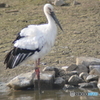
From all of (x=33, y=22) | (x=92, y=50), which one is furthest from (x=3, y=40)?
(x=92, y=50)

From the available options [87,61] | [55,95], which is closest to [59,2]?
[87,61]

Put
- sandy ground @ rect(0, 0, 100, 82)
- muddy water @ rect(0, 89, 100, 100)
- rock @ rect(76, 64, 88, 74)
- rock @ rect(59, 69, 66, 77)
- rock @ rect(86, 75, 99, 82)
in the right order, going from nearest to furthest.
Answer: muddy water @ rect(0, 89, 100, 100)
rock @ rect(86, 75, 99, 82)
rock @ rect(59, 69, 66, 77)
rock @ rect(76, 64, 88, 74)
sandy ground @ rect(0, 0, 100, 82)

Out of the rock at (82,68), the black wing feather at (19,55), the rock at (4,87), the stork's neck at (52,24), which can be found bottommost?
the rock at (4,87)

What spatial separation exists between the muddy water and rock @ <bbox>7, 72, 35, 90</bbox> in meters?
0.13

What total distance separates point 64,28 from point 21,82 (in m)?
4.15

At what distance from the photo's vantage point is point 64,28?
41.1 feet

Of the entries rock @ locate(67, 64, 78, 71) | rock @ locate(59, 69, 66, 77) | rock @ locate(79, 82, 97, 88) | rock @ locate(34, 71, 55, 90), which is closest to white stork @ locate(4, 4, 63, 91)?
rock @ locate(34, 71, 55, 90)

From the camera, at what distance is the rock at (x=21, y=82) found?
8727 mm

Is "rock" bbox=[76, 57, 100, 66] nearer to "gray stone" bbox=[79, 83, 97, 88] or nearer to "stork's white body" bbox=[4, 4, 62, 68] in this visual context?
"gray stone" bbox=[79, 83, 97, 88]

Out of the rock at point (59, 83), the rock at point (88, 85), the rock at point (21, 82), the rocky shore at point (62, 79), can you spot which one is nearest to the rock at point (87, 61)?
the rocky shore at point (62, 79)

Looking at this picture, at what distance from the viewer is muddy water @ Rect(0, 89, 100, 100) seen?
8.32 meters

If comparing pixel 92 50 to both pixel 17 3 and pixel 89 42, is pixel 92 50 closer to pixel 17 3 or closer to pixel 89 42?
pixel 89 42

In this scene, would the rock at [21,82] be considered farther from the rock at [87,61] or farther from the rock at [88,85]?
the rock at [87,61]

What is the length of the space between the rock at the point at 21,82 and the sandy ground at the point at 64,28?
0.61 meters
